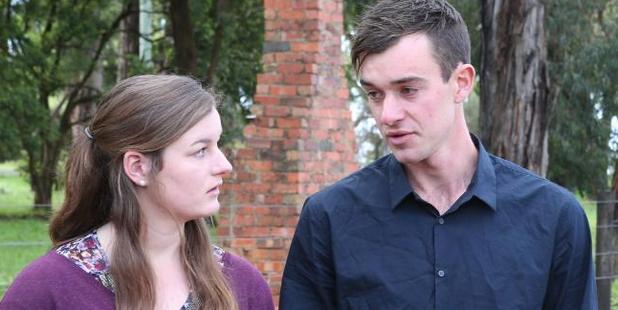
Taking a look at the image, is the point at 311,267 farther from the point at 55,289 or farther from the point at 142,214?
the point at 55,289

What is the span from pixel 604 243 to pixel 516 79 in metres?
1.78

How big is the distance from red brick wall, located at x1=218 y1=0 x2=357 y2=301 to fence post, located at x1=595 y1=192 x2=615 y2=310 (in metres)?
2.27

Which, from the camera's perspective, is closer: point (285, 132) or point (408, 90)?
point (408, 90)

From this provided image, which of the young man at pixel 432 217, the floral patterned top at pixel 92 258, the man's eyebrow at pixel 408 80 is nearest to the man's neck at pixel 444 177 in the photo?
the young man at pixel 432 217

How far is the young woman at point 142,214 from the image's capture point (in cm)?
315

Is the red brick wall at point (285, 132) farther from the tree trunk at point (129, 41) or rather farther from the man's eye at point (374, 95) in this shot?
the tree trunk at point (129, 41)

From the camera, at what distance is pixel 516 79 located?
26.4ft

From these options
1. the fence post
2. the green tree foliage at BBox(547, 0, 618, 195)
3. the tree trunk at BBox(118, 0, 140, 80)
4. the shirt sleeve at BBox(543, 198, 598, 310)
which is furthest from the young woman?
the tree trunk at BBox(118, 0, 140, 80)

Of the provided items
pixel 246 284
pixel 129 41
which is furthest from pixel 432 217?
pixel 129 41

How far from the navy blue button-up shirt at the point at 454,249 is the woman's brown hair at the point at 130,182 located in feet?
1.28

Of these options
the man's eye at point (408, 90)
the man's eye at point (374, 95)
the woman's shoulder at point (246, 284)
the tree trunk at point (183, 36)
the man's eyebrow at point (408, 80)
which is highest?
the tree trunk at point (183, 36)

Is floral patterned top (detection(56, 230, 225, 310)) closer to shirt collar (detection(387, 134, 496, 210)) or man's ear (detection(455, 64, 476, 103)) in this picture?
shirt collar (detection(387, 134, 496, 210))

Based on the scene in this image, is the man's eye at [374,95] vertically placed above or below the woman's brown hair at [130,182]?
above

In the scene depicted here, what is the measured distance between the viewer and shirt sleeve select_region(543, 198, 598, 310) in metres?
2.95
